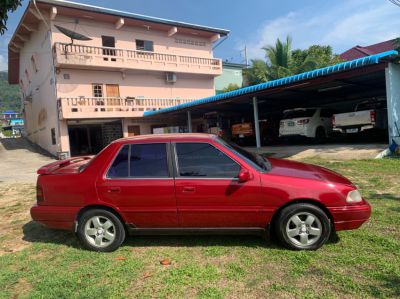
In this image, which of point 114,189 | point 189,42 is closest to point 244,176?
point 114,189

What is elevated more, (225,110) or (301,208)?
(225,110)

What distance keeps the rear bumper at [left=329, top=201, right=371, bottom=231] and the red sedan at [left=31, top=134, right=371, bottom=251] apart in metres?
0.01

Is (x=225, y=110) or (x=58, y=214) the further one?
(x=225, y=110)

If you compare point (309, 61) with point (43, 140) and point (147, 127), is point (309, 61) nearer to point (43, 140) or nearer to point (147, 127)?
point (147, 127)

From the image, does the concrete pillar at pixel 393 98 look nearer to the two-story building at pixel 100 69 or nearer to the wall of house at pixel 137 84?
the two-story building at pixel 100 69

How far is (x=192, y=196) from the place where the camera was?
4.16 m

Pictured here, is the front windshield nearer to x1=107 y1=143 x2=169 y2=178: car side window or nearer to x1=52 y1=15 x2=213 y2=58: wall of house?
x1=107 y1=143 x2=169 y2=178: car side window

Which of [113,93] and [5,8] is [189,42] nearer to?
[113,93]

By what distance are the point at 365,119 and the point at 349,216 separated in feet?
36.9

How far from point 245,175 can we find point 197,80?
2572 centimetres

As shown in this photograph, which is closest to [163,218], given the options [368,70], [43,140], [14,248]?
[14,248]

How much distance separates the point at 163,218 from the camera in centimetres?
426

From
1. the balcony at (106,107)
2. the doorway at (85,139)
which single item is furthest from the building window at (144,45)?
the doorway at (85,139)

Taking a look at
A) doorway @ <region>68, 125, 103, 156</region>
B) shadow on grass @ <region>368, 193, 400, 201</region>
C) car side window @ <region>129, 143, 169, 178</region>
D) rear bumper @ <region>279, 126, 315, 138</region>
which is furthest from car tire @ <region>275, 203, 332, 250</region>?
doorway @ <region>68, 125, 103, 156</region>
